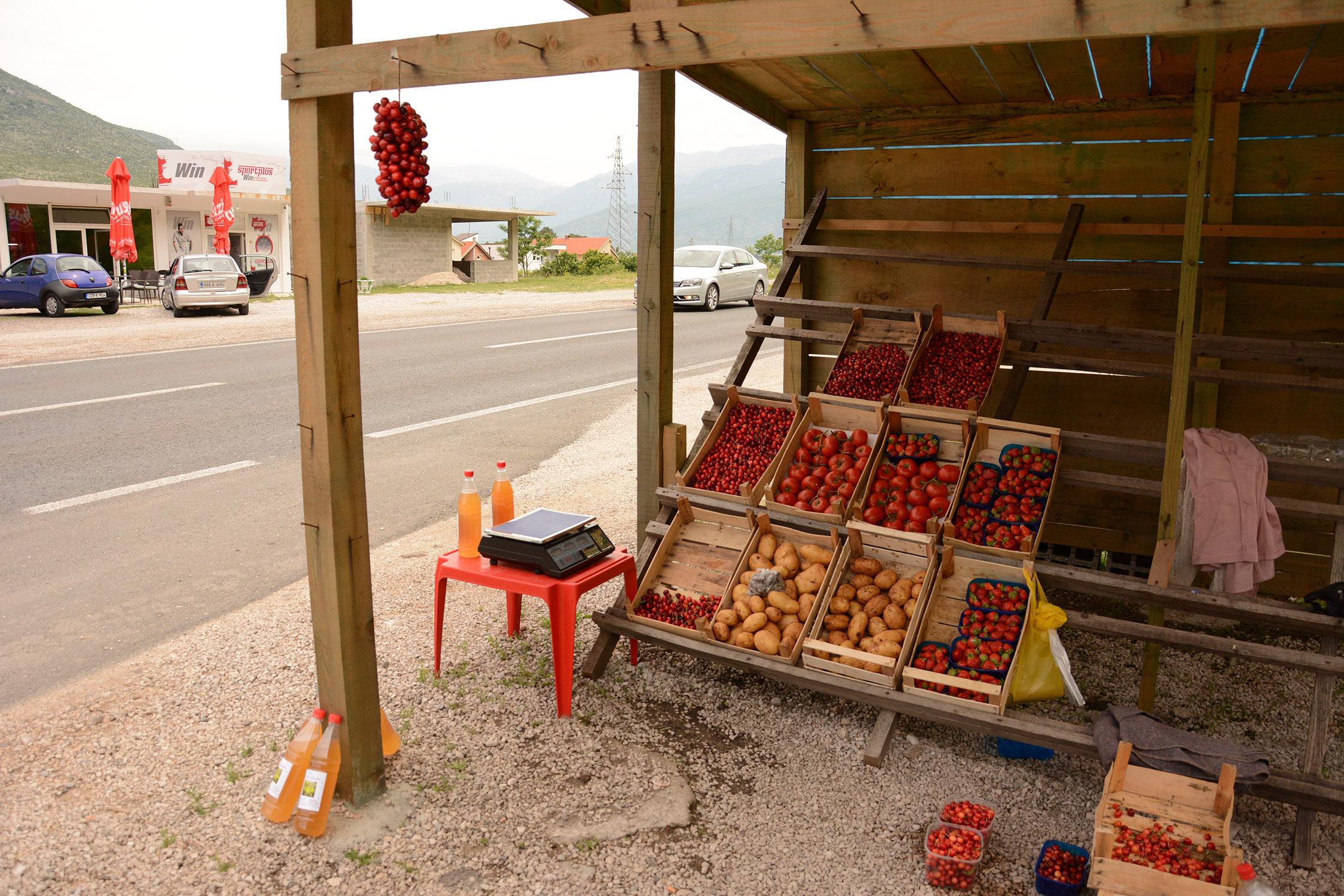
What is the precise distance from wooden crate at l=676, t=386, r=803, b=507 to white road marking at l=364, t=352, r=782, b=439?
536cm

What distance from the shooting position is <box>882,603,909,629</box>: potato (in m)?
4.29

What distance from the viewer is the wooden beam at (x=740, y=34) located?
8.13ft

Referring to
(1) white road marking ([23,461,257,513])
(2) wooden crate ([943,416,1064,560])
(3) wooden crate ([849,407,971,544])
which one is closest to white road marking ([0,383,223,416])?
(1) white road marking ([23,461,257,513])

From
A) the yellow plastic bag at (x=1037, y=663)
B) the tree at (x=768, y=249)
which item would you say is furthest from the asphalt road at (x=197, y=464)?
the tree at (x=768, y=249)

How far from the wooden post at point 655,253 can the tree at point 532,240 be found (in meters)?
63.5

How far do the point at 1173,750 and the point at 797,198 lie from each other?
4.47 metres

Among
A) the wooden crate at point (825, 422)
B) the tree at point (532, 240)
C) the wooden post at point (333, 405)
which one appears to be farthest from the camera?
the tree at point (532, 240)

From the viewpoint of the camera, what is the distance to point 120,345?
16031 mm

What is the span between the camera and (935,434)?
4996mm

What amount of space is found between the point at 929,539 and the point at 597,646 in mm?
1655

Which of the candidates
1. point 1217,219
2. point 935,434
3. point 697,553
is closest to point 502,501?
point 697,553

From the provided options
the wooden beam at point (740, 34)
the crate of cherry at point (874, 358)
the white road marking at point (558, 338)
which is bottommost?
the white road marking at point (558, 338)

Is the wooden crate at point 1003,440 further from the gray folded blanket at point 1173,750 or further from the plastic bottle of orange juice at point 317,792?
the plastic bottle of orange juice at point 317,792

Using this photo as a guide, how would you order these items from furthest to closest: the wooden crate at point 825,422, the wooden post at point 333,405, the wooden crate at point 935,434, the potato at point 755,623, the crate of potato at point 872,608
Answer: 1. the wooden crate at point 825,422
2. the wooden crate at point 935,434
3. the potato at point 755,623
4. the crate of potato at point 872,608
5. the wooden post at point 333,405
